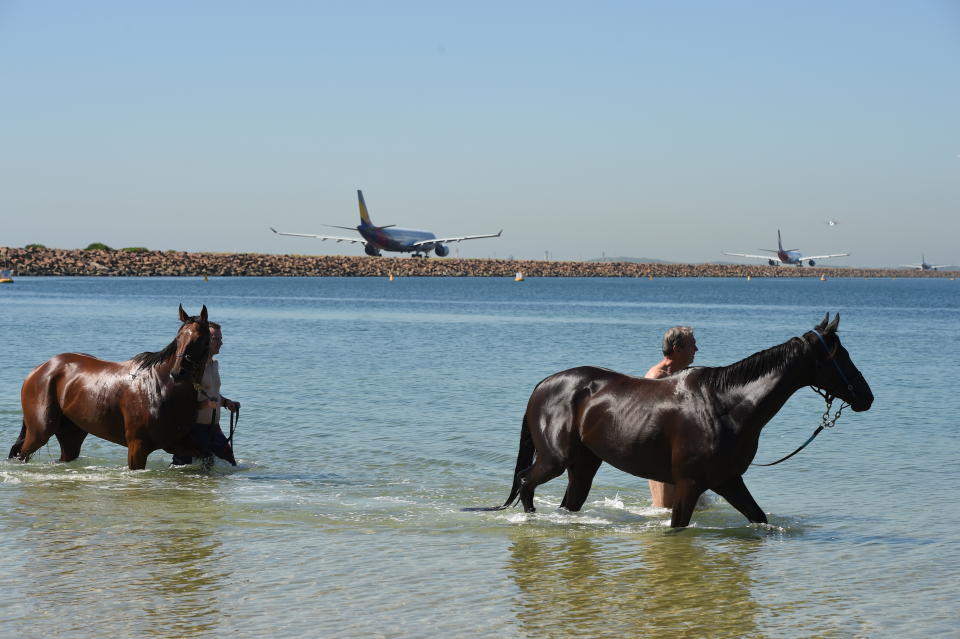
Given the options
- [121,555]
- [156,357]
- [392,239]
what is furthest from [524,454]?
[392,239]

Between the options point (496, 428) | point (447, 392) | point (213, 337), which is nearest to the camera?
point (213, 337)

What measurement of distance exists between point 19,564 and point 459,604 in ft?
9.65

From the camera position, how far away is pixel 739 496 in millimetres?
7773

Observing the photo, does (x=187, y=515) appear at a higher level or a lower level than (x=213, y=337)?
lower

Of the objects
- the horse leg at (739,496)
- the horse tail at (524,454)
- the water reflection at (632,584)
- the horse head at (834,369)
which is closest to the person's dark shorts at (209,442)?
the horse tail at (524,454)

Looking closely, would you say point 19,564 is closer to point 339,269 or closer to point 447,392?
point 447,392

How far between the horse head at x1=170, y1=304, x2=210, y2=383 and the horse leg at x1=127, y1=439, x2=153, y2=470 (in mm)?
965

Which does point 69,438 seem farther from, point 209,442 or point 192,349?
point 192,349

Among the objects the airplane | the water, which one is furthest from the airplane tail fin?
the water

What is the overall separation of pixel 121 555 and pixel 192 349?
7.64ft

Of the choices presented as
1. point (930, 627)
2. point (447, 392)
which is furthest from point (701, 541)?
point (447, 392)

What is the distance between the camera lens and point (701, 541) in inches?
308

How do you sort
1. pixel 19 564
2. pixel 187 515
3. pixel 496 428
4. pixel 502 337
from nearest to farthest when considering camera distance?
pixel 19 564 → pixel 187 515 → pixel 496 428 → pixel 502 337

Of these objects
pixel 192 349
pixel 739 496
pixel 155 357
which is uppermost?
pixel 192 349
